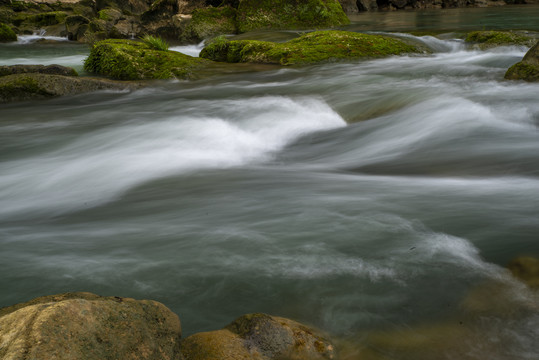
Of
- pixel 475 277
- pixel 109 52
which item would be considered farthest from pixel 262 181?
pixel 109 52

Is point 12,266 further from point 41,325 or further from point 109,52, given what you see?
point 109,52

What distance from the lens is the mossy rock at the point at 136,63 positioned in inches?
370

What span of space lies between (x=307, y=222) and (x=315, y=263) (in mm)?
614

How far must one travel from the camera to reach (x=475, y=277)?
2.50m

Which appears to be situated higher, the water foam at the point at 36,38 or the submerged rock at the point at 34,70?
the water foam at the point at 36,38

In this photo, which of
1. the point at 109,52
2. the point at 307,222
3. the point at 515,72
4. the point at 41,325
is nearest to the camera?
the point at 41,325

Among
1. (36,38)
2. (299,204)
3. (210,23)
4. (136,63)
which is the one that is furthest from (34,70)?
(36,38)

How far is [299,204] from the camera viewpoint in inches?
147

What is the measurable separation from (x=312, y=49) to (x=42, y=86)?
5.92m

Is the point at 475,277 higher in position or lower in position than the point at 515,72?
lower

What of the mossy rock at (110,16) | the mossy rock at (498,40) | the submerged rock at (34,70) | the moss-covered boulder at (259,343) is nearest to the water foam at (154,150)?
the moss-covered boulder at (259,343)

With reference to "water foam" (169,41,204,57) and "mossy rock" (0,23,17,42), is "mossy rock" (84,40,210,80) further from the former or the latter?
"mossy rock" (0,23,17,42)

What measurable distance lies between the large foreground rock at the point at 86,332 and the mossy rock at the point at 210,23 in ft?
56.5

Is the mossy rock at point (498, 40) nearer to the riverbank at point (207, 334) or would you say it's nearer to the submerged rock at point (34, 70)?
the submerged rock at point (34, 70)
